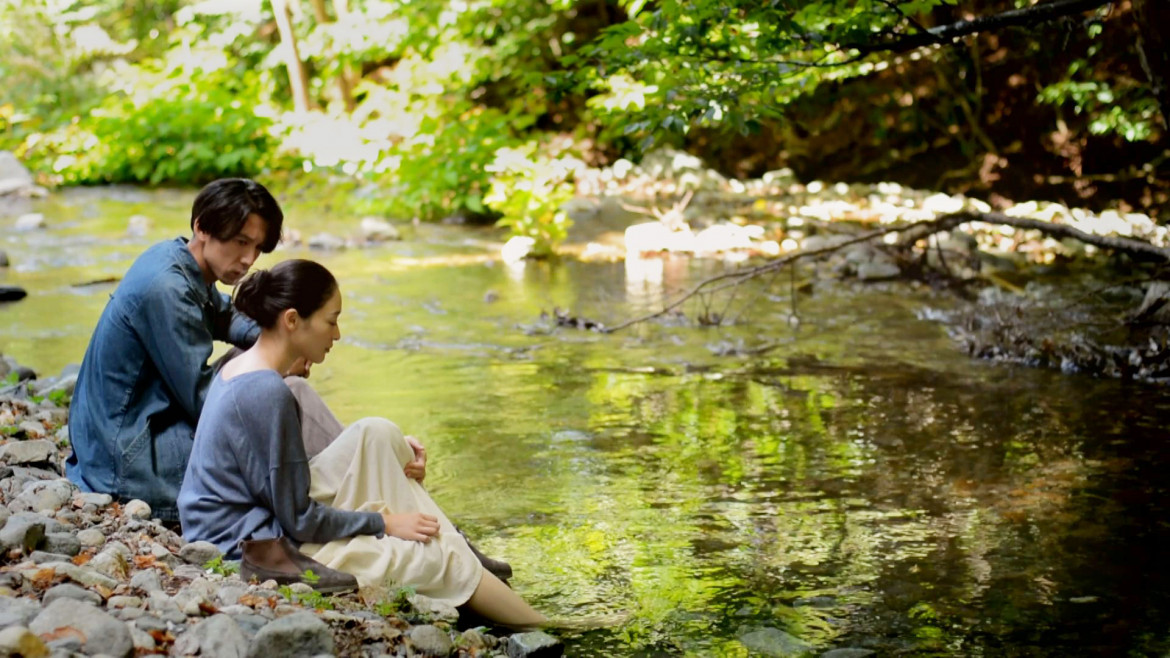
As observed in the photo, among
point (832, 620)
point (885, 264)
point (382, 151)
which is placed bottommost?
point (832, 620)

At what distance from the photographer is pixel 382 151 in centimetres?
1423

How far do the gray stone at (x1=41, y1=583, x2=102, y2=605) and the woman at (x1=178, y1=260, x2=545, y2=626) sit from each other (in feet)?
1.73

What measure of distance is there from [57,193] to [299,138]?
312 centimetres

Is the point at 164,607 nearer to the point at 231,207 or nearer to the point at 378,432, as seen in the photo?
the point at 378,432

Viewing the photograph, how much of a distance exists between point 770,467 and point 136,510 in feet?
8.40

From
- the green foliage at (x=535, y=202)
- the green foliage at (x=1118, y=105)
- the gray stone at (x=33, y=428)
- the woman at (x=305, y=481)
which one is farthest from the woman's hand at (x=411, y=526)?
the green foliage at (x=1118, y=105)

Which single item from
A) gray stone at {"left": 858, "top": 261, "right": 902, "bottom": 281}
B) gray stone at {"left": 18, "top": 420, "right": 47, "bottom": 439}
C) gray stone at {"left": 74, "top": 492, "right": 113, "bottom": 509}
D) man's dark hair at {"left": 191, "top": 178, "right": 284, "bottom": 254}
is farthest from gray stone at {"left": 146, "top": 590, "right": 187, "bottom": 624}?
gray stone at {"left": 858, "top": 261, "right": 902, "bottom": 281}

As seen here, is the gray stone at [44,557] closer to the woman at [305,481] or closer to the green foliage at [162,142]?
the woman at [305,481]

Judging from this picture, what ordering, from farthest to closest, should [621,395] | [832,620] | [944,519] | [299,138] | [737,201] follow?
1. [299,138]
2. [737,201]
3. [621,395]
4. [944,519]
5. [832,620]

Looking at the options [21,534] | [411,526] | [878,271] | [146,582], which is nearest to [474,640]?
[411,526]

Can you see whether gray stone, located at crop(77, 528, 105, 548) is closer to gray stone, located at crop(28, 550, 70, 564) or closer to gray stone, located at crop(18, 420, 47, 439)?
gray stone, located at crop(28, 550, 70, 564)

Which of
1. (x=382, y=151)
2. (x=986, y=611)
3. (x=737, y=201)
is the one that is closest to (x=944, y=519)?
(x=986, y=611)

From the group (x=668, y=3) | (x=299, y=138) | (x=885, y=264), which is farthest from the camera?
(x=299, y=138)

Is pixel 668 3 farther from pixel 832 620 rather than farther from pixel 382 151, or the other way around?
pixel 382 151
